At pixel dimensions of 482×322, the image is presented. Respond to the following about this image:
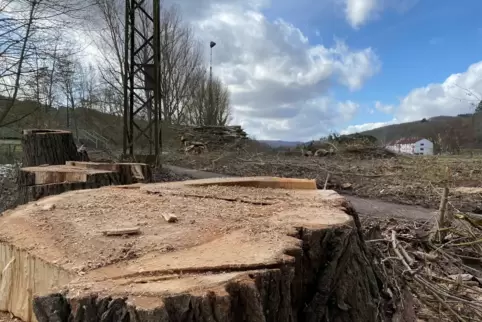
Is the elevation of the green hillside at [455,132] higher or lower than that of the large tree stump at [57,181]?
higher

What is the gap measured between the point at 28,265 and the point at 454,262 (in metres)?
3.24

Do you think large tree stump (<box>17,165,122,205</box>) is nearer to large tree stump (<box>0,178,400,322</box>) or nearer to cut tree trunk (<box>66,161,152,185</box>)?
cut tree trunk (<box>66,161,152,185</box>)

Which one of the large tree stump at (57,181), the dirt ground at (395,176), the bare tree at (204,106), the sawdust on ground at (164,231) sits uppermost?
the bare tree at (204,106)

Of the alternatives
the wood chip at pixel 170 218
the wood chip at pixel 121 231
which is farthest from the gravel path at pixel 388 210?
the wood chip at pixel 121 231

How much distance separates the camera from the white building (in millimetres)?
11906

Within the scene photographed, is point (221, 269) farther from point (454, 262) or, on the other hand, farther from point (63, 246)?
point (454, 262)

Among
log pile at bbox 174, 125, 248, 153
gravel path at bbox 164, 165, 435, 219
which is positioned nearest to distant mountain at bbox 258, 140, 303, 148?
log pile at bbox 174, 125, 248, 153

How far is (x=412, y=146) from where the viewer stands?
511 inches

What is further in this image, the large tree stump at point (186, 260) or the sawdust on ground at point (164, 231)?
the sawdust on ground at point (164, 231)

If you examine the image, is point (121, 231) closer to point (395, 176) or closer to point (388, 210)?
point (388, 210)

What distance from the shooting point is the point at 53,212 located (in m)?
2.00

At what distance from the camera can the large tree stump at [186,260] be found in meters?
1.11

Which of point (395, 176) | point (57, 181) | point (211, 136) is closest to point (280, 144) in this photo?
point (211, 136)

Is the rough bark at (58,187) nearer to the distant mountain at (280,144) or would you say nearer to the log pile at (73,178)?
the log pile at (73,178)
